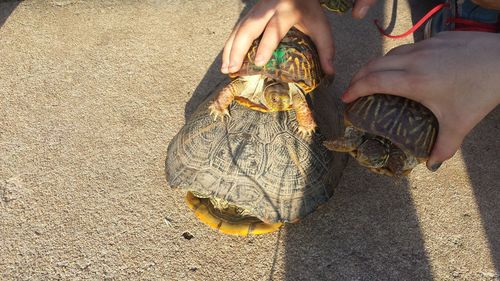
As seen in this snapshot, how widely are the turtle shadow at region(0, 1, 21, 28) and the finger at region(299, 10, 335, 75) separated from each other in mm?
2449

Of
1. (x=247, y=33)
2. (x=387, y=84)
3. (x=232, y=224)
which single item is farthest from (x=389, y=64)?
(x=232, y=224)

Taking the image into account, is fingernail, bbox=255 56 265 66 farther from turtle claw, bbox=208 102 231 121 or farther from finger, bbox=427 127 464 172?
finger, bbox=427 127 464 172

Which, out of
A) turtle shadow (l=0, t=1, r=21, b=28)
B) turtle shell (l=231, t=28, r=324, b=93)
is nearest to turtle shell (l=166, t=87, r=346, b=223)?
turtle shell (l=231, t=28, r=324, b=93)

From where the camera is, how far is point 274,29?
2096 millimetres

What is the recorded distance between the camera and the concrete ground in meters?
2.16

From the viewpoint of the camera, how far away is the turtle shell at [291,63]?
2115 millimetres

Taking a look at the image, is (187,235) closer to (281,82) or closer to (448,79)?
(281,82)

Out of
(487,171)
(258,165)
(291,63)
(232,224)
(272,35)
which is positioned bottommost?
(232,224)

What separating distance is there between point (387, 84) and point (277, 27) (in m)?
0.60

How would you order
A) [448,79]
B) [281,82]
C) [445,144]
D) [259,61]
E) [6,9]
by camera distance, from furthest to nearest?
[6,9], [281,82], [259,61], [445,144], [448,79]

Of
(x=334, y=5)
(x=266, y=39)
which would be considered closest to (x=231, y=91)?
(x=266, y=39)

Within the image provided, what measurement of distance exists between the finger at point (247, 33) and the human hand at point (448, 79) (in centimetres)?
57

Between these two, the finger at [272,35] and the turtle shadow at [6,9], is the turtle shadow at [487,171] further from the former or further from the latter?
the turtle shadow at [6,9]

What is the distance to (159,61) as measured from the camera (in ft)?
10.2
